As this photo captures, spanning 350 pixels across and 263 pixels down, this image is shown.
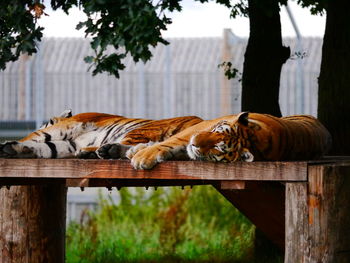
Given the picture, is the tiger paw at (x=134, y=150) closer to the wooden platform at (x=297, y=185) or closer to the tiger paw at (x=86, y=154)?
the wooden platform at (x=297, y=185)

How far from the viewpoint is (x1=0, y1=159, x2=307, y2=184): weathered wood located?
3977mm

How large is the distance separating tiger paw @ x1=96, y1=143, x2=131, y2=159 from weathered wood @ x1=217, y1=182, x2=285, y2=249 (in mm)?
720

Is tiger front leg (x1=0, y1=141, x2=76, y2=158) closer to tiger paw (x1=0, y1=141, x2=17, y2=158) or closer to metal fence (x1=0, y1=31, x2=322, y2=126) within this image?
tiger paw (x1=0, y1=141, x2=17, y2=158)

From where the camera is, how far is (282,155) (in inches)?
170

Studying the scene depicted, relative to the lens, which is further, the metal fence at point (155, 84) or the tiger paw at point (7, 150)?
the metal fence at point (155, 84)

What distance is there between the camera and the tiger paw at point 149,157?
13.5 ft

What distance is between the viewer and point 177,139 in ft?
14.1

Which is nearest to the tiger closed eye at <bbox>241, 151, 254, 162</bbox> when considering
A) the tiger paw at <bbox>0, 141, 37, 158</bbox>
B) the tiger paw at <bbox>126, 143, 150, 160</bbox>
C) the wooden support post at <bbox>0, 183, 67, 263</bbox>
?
the tiger paw at <bbox>126, 143, 150, 160</bbox>

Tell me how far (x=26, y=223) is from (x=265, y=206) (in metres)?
1.46

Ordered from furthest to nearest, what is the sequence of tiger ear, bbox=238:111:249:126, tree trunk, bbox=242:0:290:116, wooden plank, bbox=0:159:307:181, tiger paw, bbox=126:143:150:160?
tree trunk, bbox=242:0:290:116
tiger paw, bbox=126:143:150:160
tiger ear, bbox=238:111:249:126
wooden plank, bbox=0:159:307:181

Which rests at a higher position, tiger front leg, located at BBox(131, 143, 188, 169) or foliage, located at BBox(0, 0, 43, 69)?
foliage, located at BBox(0, 0, 43, 69)

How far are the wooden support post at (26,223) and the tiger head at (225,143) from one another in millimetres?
1625

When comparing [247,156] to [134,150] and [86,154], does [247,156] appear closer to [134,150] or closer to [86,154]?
[134,150]

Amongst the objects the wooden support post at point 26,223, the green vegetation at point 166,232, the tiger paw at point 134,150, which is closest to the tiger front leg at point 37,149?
the wooden support post at point 26,223
